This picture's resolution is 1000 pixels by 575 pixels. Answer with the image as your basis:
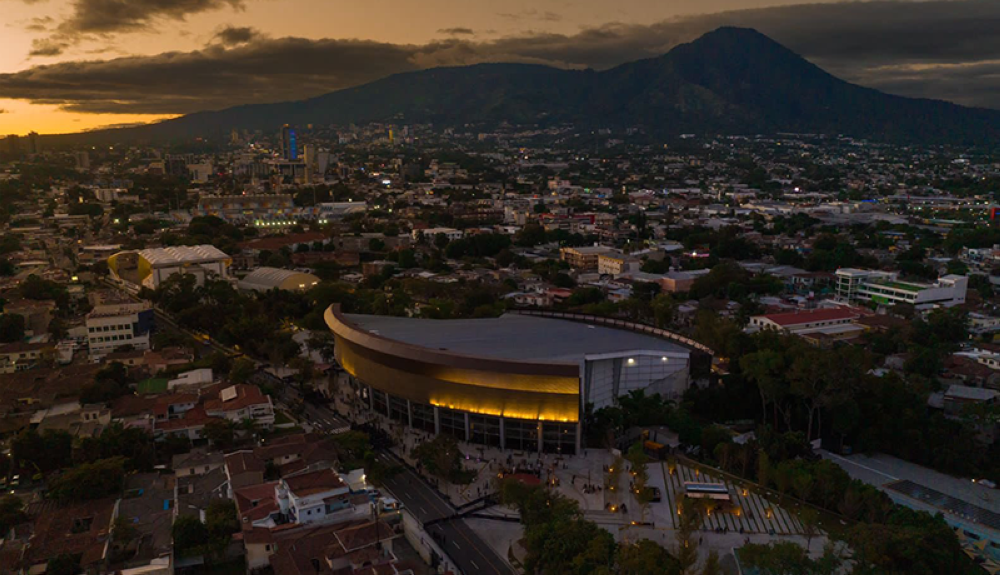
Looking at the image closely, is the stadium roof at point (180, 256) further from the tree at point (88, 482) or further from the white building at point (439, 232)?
the tree at point (88, 482)

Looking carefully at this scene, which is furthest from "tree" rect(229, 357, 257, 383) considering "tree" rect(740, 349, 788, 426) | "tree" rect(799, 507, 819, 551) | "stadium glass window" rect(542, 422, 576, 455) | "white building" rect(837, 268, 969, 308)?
"white building" rect(837, 268, 969, 308)

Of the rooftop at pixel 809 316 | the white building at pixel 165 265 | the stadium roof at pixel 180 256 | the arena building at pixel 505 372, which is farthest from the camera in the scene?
the stadium roof at pixel 180 256

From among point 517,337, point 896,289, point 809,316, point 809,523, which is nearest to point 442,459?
point 517,337

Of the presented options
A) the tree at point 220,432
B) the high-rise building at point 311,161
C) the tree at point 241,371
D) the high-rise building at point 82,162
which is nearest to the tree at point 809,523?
the tree at point 220,432

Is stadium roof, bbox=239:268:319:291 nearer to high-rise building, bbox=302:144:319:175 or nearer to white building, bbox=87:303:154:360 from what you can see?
white building, bbox=87:303:154:360

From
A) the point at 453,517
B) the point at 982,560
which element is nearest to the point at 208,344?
the point at 453,517
